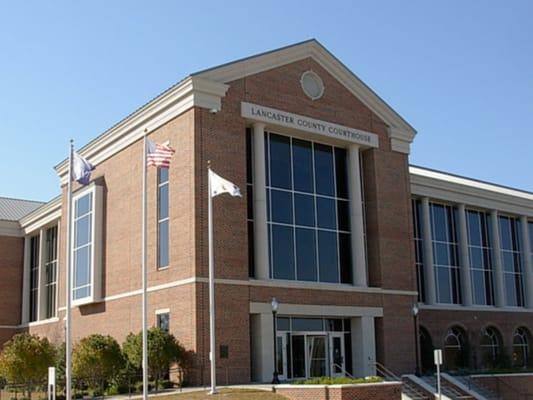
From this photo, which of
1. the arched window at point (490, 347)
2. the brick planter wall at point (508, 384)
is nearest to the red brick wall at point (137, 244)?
the brick planter wall at point (508, 384)

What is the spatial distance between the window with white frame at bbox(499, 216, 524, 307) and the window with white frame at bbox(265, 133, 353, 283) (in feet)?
67.8

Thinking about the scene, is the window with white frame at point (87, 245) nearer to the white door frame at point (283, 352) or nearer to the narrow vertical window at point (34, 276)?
the white door frame at point (283, 352)

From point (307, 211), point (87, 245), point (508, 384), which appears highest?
Result: point (307, 211)

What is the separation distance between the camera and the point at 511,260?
5825cm

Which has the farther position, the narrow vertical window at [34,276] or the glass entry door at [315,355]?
the narrow vertical window at [34,276]

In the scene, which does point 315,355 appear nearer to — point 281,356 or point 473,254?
point 281,356

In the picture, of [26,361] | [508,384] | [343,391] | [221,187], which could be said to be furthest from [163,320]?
[508,384]

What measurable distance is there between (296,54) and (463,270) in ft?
70.0

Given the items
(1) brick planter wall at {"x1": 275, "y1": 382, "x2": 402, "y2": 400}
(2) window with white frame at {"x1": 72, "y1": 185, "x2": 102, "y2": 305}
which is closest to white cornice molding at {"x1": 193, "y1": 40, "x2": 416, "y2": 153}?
(2) window with white frame at {"x1": 72, "y1": 185, "x2": 102, "y2": 305}

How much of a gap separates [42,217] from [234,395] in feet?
104

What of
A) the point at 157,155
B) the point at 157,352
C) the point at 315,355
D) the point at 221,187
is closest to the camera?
the point at 157,155

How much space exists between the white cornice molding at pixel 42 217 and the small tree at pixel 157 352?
2132 cm

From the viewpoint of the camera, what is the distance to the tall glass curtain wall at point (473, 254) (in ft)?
172

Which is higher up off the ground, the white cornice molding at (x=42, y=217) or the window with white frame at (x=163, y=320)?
the white cornice molding at (x=42, y=217)
